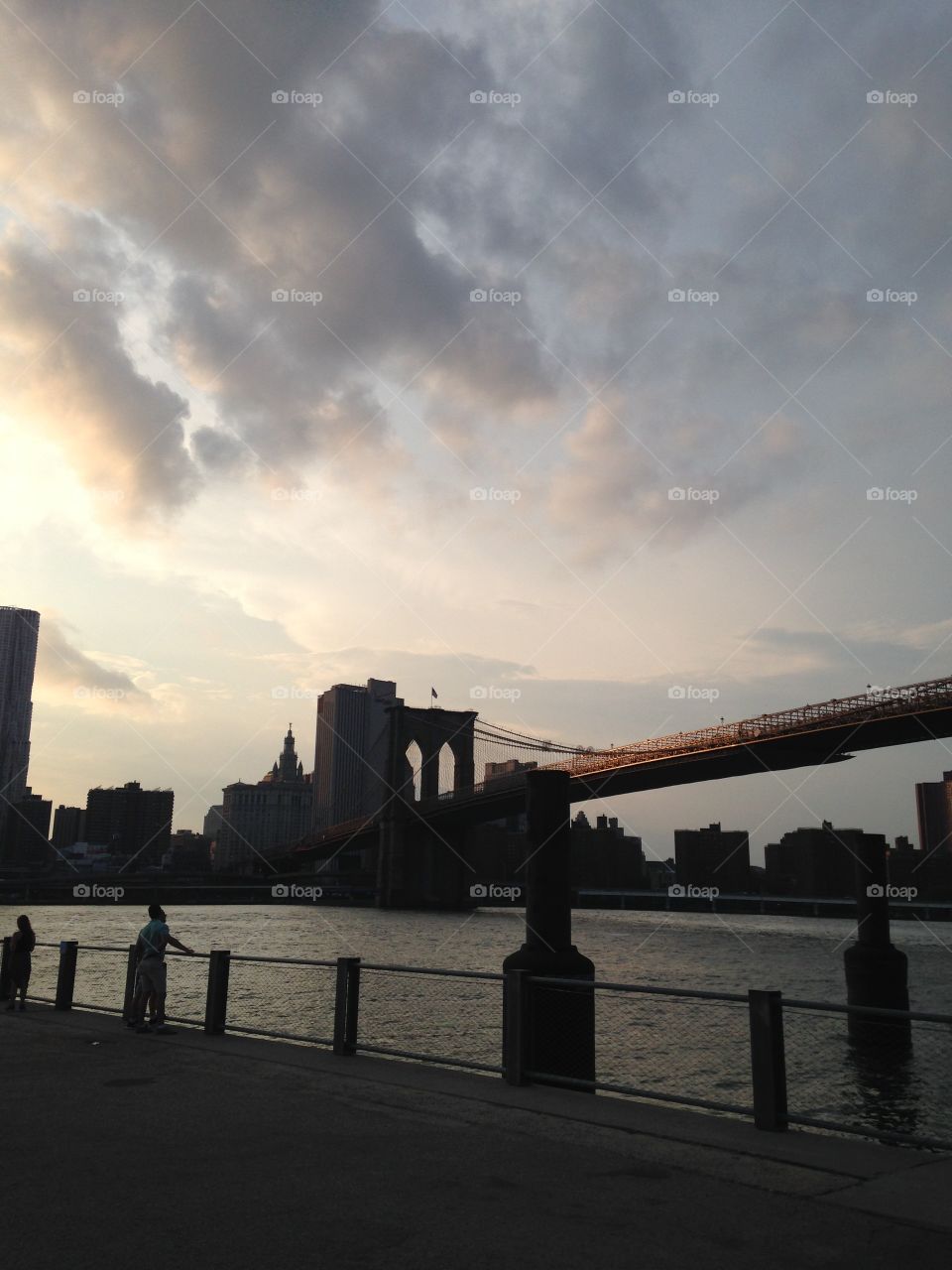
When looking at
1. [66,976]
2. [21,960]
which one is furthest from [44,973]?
[66,976]

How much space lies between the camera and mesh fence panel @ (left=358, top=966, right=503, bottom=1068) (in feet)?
69.6

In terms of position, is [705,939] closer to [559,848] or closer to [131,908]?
[559,848]

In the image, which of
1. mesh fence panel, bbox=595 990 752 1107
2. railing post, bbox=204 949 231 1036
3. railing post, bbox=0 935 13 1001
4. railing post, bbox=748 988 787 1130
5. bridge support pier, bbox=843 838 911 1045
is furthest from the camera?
bridge support pier, bbox=843 838 911 1045

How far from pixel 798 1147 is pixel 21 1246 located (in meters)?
4.79

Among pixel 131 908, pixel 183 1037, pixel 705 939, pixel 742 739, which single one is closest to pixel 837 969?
pixel 742 739

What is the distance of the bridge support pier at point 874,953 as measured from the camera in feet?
97.2

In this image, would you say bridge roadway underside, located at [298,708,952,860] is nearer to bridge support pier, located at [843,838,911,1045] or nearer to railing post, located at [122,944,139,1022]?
bridge support pier, located at [843,838,911,1045]

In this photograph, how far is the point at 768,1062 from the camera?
7516mm

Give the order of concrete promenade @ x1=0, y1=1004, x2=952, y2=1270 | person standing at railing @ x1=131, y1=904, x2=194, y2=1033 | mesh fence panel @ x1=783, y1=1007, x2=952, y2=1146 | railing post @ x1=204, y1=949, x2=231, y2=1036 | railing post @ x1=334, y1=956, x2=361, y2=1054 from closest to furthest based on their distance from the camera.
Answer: concrete promenade @ x1=0, y1=1004, x2=952, y2=1270 < railing post @ x1=334, y1=956, x2=361, y2=1054 < railing post @ x1=204, y1=949, x2=231, y2=1036 < person standing at railing @ x1=131, y1=904, x2=194, y2=1033 < mesh fence panel @ x1=783, y1=1007, x2=952, y2=1146

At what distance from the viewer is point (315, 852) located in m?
114

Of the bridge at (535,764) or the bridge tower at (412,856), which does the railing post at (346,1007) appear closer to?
the bridge at (535,764)

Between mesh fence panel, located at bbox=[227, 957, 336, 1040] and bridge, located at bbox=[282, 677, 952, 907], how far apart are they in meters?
14.5

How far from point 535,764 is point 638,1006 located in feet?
159

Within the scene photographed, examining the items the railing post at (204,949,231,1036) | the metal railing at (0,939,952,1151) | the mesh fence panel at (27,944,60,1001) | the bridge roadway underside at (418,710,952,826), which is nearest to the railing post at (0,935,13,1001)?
the metal railing at (0,939,952,1151)
